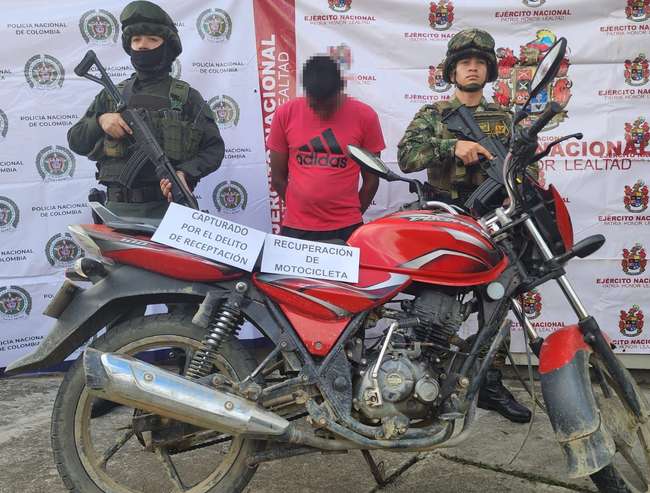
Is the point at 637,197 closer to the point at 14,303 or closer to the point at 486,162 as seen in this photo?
the point at 486,162

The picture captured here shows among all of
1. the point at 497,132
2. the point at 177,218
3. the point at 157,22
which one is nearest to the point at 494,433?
the point at 497,132

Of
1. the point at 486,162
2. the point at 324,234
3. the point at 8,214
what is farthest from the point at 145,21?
the point at 486,162

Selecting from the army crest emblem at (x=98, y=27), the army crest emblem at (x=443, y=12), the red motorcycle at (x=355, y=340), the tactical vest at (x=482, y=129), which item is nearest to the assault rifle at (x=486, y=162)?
the red motorcycle at (x=355, y=340)

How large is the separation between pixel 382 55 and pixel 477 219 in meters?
1.97

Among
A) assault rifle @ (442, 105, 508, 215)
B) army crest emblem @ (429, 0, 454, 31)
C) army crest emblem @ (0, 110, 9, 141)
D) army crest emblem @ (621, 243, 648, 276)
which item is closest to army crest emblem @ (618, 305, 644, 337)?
army crest emblem @ (621, 243, 648, 276)

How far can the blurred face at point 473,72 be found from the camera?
337cm

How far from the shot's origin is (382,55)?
412 centimetres

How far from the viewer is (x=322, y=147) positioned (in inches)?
132

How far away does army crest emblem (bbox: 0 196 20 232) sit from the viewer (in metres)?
4.08

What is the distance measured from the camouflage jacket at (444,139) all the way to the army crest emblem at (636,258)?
140 cm

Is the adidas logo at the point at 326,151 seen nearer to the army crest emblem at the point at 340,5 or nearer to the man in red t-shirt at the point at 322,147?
the man in red t-shirt at the point at 322,147

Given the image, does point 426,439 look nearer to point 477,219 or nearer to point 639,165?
point 477,219

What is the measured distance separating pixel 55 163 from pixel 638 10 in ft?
12.8

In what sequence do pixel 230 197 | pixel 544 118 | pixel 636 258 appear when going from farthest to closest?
pixel 230 197 → pixel 636 258 → pixel 544 118
